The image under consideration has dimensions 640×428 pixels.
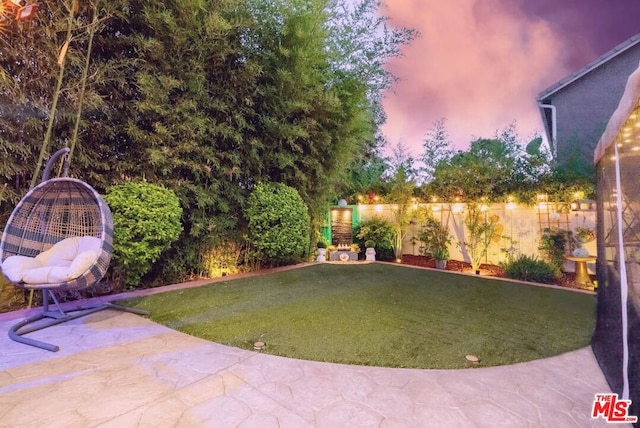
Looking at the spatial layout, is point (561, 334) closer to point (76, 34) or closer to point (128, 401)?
point (128, 401)

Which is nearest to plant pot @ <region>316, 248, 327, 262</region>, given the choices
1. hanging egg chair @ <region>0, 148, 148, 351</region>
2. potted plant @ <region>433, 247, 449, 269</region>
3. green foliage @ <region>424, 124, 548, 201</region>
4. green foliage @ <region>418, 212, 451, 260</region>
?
green foliage @ <region>418, 212, 451, 260</region>

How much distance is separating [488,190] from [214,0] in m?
5.06

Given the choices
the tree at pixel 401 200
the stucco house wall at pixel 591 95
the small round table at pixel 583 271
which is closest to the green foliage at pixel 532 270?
the small round table at pixel 583 271

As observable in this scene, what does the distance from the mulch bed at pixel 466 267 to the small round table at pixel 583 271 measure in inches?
Result: 4.1

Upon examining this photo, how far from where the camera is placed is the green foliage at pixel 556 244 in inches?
182

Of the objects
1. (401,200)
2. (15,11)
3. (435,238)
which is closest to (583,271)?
(435,238)

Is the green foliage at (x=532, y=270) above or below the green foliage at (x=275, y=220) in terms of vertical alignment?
below

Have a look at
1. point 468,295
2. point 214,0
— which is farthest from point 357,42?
point 468,295

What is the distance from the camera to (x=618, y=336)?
167 centimetres

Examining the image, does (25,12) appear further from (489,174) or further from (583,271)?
(583,271)

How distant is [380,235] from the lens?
6680 mm

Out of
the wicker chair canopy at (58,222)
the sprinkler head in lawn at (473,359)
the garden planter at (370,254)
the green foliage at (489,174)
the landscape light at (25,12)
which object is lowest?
the sprinkler head in lawn at (473,359)

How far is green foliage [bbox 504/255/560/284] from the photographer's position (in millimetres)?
4523

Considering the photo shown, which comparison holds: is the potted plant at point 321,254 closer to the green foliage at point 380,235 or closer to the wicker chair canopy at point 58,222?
the green foliage at point 380,235
